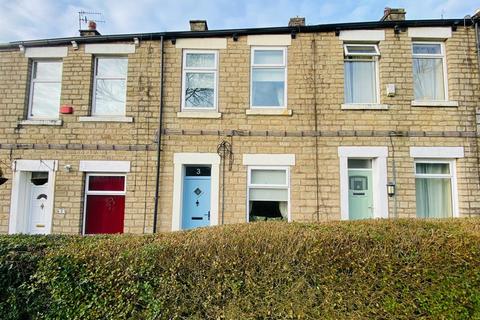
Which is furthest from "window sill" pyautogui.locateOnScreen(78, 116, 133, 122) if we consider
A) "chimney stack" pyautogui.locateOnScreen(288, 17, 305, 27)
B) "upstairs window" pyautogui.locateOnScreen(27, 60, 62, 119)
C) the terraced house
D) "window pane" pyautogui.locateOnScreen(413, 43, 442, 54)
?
"window pane" pyautogui.locateOnScreen(413, 43, 442, 54)

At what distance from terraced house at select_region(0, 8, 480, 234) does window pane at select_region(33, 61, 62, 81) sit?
0.20 m

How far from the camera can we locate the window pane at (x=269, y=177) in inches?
323

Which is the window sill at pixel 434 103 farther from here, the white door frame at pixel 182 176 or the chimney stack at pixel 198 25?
the chimney stack at pixel 198 25

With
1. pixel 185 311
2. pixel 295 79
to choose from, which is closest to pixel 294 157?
pixel 295 79

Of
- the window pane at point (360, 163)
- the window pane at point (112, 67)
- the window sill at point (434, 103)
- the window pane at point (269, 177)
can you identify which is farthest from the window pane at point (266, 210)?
the window pane at point (112, 67)

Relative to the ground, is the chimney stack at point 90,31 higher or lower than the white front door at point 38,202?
higher

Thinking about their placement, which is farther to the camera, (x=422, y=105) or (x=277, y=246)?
(x=422, y=105)

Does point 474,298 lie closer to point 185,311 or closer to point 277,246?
point 277,246

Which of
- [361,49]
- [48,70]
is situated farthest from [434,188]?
[48,70]

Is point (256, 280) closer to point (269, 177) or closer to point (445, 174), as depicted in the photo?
point (269, 177)

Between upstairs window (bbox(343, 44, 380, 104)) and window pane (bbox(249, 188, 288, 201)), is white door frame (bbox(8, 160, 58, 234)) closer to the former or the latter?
window pane (bbox(249, 188, 288, 201))

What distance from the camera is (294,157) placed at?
812cm

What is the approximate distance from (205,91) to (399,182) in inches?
209

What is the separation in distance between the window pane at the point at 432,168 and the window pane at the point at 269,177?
132 inches
